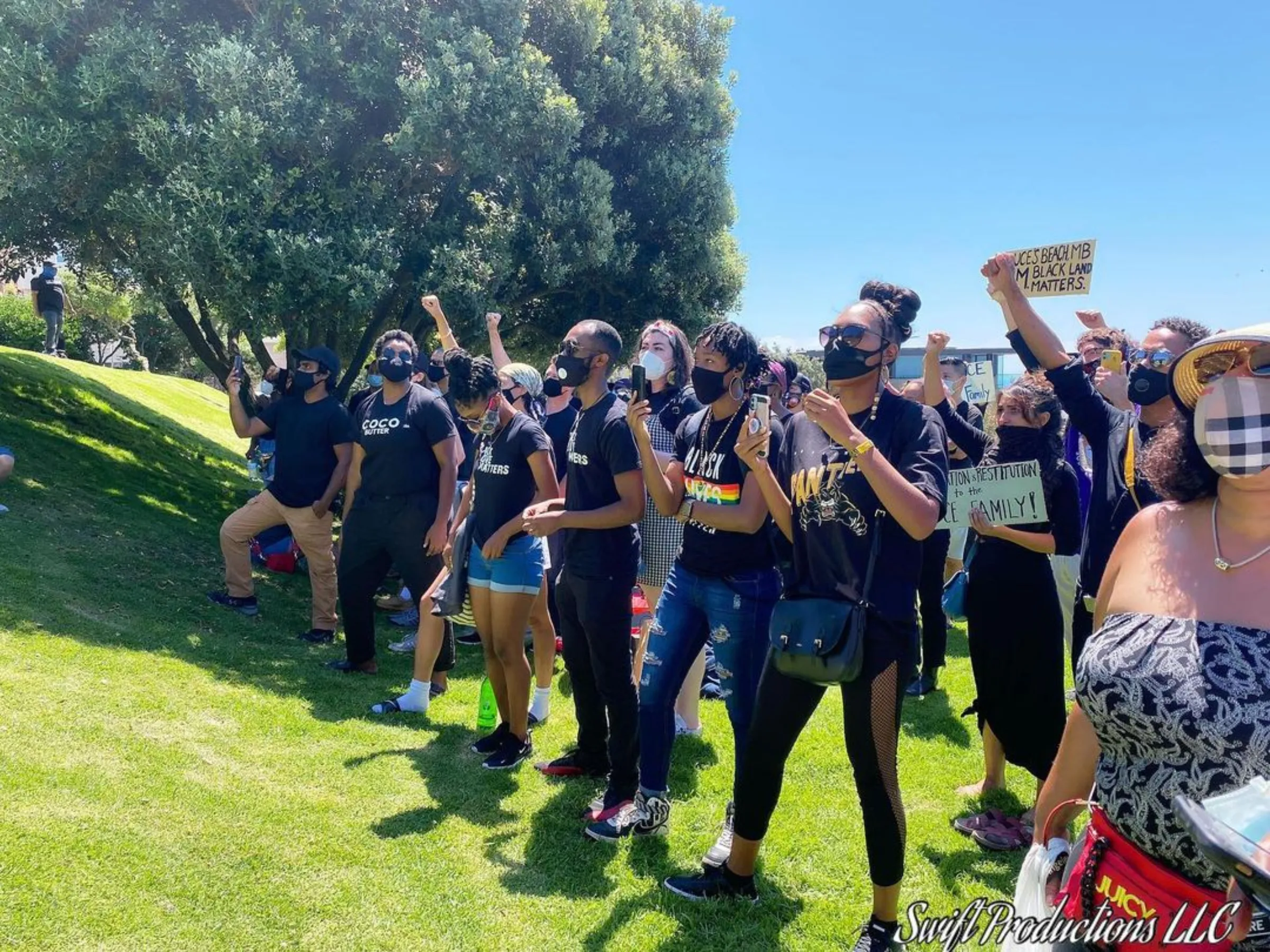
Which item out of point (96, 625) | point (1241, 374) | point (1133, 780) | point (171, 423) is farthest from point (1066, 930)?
point (171, 423)

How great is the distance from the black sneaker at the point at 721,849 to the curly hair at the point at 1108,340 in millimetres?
3076

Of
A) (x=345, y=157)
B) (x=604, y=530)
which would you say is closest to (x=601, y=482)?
(x=604, y=530)

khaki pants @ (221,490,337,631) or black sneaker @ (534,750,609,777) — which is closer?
black sneaker @ (534,750,609,777)

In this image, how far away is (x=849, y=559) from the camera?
115 inches

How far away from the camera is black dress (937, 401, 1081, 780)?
3.99m

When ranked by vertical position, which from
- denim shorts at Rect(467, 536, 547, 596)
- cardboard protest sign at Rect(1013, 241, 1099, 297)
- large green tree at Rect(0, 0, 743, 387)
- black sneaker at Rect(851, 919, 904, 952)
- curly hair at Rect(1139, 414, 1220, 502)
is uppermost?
large green tree at Rect(0, 0, 743, 387)

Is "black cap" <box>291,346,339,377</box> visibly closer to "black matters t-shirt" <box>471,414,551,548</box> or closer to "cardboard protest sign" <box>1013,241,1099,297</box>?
"black matters t-shirt" <box>471,414,551,548</box>

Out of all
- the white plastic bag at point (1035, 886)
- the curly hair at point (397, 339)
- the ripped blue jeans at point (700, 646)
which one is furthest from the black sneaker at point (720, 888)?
the curly hair at point (397, 339)

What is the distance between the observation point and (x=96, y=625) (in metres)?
5.98

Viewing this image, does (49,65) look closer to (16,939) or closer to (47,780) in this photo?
(47,780)

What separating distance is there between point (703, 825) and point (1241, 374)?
126 inches

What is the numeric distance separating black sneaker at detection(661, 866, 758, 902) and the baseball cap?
96.5 inches

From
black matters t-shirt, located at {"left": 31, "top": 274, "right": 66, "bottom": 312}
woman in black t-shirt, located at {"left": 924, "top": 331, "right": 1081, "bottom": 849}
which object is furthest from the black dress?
black matters t-shirt, located at {"left": 31, "top": 274, "right": 66, "bottom": 312}

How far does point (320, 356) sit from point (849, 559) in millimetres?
5311
